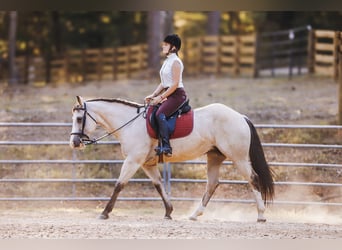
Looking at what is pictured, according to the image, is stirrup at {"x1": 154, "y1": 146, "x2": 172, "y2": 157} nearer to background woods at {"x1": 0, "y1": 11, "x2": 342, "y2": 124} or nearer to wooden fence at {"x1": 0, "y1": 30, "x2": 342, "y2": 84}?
wooden fence at {"x1": 0, "y1": 30, "x2": 342, "y2": 84}

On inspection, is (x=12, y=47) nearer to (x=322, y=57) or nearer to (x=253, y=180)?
(x=322, y=57)

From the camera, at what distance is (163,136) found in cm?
673

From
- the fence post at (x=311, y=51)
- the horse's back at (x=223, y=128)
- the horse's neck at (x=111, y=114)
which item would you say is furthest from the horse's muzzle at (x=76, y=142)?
the fence post at (x=311, y=51)

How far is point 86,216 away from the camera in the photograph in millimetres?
7480

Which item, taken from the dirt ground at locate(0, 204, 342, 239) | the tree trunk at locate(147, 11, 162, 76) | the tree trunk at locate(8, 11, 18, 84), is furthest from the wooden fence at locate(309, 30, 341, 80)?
the dirt ground at locate(0, 204, 342, 239)

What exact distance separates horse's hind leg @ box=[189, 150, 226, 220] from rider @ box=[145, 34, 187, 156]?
54 cm

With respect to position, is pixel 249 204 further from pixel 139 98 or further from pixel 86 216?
pixel 139 98

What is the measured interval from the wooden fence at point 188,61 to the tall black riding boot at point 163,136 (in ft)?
23.8

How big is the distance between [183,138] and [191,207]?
74.6 inches

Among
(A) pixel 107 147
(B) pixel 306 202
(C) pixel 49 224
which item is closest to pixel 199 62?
(A) pixel 107 147

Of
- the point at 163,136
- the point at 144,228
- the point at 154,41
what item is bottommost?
the point at 144,228

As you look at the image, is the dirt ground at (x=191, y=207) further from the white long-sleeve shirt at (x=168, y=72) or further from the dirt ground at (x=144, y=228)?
the white long-sleeve shirt at (x=168, y=72)

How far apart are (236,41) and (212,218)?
839cm

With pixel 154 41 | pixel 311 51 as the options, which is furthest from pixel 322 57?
pixel 154 41
